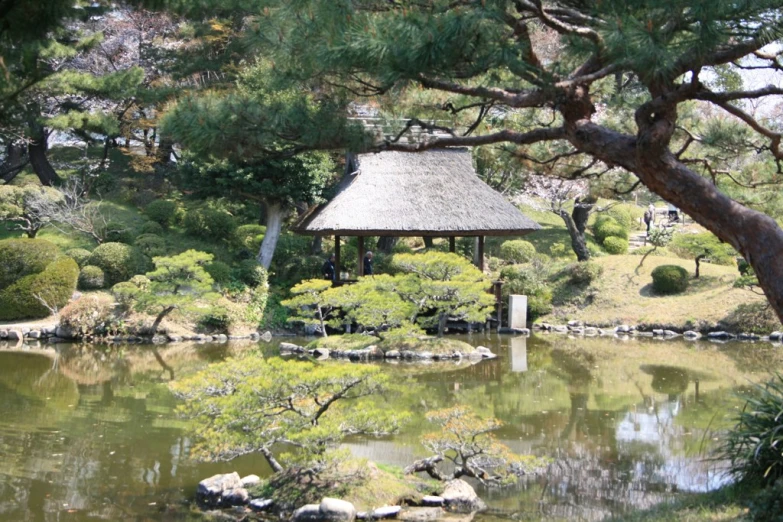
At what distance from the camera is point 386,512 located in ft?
20.5

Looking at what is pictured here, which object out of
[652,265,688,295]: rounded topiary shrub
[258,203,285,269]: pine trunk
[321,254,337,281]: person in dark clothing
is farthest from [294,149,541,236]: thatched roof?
[652,265,688,295]: rounded topiary shrub

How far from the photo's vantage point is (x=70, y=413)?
9852 millimetres

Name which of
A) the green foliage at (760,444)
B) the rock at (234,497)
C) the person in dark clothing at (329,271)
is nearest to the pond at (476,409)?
the rock at (234,497)

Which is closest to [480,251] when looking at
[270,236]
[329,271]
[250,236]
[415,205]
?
[415,205]

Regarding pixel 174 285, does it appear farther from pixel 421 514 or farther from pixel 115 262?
pixel 421 514

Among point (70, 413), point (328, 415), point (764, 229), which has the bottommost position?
point (70, 413)

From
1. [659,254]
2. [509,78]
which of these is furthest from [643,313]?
[509,78]

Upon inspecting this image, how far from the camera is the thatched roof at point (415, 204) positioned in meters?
17.0

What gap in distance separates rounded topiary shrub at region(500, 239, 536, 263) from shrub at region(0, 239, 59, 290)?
1122 centimetres

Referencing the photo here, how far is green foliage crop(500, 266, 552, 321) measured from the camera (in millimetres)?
18984

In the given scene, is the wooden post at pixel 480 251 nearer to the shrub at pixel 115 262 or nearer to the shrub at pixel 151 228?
the shrub at pixel 115 262

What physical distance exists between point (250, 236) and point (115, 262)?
4.29m

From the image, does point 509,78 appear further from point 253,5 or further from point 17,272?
point 17,272

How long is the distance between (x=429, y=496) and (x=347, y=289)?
732cm
